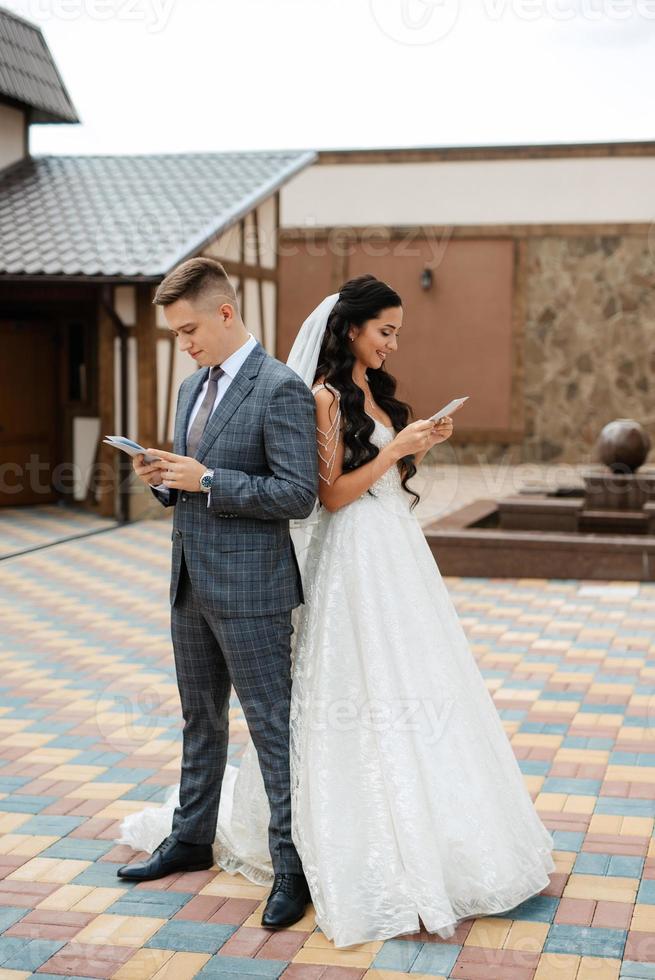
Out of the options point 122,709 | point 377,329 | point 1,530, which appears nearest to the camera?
point 377,329

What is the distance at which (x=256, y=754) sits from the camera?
11.6 ft

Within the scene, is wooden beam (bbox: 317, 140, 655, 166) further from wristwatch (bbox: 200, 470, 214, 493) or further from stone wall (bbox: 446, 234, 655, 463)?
wristwatch (bbox: 200, 470, 214, 493)

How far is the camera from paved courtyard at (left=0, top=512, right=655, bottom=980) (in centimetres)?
308

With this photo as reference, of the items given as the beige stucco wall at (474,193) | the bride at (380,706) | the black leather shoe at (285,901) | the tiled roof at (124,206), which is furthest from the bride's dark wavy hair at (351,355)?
the beige stucco wall at (474,193)

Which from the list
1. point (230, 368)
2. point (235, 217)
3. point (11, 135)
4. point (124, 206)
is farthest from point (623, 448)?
point (11, 135)

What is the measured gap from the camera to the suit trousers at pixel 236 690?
10.7ft

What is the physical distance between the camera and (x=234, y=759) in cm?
480

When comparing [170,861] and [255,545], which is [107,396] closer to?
[170,861]

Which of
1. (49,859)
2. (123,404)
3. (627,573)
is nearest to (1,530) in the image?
(123,404)

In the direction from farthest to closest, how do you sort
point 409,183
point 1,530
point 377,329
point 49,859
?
1. point 409,183
2. point 1,530
3. point 49,859
4. point 377,329

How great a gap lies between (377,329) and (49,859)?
6.32ft

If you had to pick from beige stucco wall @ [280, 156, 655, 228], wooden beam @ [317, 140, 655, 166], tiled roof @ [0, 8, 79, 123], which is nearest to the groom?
tiled roof @ [0, 8, 79, 123]

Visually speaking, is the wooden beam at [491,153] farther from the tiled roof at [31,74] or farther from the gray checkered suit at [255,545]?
the gray checkered suit at [255,545]

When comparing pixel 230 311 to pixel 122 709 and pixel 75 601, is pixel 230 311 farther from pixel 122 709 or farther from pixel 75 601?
pixel 75 601
